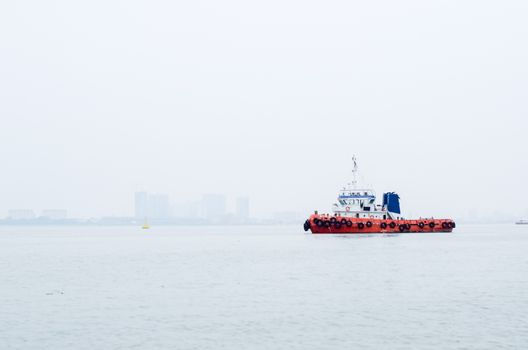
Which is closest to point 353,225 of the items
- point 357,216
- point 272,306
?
point 357,216

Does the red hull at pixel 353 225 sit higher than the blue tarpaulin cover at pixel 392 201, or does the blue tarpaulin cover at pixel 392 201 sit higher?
the blue tarpaulin cover at pixel 392 201

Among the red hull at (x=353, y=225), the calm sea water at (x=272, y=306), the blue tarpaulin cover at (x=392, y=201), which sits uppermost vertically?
the blue tarpaulin cover at (x=392, y=201)

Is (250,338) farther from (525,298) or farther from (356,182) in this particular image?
(356,182)

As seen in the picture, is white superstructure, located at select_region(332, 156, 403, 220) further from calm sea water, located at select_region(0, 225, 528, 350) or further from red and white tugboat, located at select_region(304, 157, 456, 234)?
calm sea water, located at select_region(0, 225, 528, 350)

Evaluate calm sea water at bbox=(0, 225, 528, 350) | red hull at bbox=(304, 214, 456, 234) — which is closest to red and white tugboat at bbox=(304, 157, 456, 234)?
red hull at bbox=(304, 214, 456, 234)

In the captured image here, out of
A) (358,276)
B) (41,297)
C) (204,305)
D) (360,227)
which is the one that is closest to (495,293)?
(358,276)

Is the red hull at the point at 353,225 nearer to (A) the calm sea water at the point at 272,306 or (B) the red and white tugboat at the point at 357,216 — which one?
(B) the red and white tugboat at the point at 357,216

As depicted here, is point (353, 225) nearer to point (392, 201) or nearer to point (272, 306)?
point (392, 201)

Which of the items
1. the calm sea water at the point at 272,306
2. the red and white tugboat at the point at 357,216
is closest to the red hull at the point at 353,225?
the red and white tugboat at the point at 357,216

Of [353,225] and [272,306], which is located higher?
[353,225]

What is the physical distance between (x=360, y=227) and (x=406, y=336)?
84.1 metres

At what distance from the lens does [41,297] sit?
141 ft

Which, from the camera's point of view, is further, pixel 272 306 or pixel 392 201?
pixel 392 201

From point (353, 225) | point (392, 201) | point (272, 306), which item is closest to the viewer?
point (272, 306)
